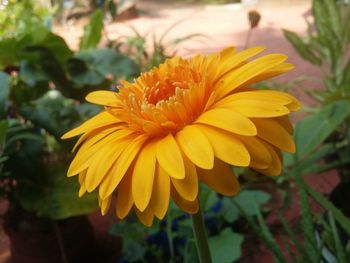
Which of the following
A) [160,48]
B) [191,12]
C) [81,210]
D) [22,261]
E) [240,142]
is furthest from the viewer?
[191,12]

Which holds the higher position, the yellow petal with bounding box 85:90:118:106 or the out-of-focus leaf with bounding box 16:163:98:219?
the yellow petal with bounding box 85:90:118:106

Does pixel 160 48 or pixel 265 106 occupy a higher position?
pixel 160 48

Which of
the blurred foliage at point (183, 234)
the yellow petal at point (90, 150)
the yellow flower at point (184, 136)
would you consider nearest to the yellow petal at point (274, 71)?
the yellow flower at point (184, 136)

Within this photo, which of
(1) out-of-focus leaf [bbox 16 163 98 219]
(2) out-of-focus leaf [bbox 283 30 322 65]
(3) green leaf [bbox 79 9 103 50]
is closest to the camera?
(1) out-of-focus leaf [bbox 16 163 98 219]

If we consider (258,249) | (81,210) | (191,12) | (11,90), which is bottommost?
(258,249)

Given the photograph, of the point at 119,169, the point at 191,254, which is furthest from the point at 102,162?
the point at 191,254

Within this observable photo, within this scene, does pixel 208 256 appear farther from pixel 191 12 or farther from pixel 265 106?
pixel 191 12

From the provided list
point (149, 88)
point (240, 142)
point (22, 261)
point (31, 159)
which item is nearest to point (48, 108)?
point (31, 159)

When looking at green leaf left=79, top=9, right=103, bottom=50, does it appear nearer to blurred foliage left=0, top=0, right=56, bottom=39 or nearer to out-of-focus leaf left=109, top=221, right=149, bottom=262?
blurred foliage left=0, top=0, right=56, bottom=39

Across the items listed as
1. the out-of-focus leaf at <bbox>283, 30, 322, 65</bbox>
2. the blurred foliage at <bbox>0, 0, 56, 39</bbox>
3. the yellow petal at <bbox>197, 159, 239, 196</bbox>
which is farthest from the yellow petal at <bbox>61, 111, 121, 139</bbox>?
the out-of-focus leaf at <bbox>283, 30, 322, 65</bbox>

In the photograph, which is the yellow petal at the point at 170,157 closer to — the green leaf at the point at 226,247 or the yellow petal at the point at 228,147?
the yellow petal at the point at 228,147
